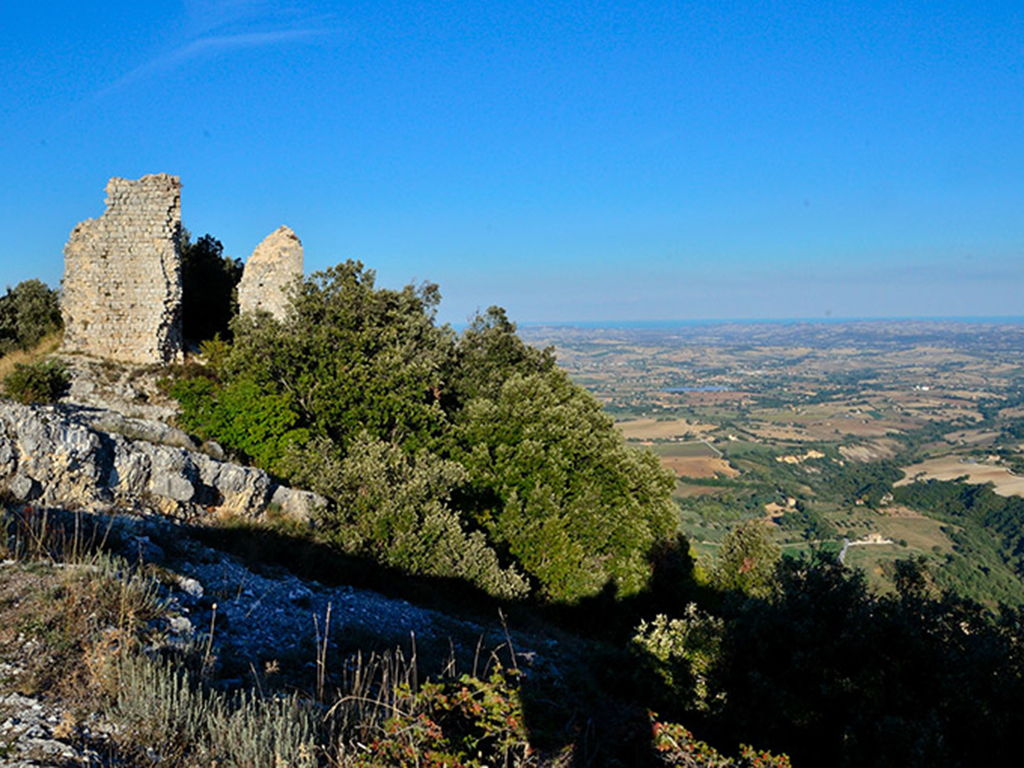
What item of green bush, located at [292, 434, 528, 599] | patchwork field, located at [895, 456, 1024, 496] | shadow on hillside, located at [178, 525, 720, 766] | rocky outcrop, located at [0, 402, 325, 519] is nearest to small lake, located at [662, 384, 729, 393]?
patchwork field, located at [895, 456, 1024, 496]

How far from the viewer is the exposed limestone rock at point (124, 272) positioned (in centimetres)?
1861

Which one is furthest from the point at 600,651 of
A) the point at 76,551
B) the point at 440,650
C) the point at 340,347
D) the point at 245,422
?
the point at 340,347

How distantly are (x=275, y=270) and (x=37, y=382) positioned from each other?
806 cm

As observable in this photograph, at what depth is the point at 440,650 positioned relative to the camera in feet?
29.8

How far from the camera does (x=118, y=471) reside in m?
11.7

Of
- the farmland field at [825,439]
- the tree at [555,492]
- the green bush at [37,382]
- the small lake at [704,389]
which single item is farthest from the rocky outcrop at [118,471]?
the small lake at [704,389]

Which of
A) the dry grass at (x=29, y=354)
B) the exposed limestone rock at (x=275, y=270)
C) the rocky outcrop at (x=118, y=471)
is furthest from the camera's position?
the exposed limestone rock at (x=275, y=270)

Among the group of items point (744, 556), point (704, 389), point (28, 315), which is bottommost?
point (744, 556)

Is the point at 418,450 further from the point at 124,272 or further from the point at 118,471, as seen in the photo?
the point at 124,272

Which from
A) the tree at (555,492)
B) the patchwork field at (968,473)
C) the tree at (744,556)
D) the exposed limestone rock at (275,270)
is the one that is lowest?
the patchwork field at (968,473)

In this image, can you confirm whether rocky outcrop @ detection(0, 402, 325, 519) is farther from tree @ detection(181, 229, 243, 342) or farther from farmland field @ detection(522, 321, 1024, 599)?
farmland field @ detection(522, 321, 1024, 599)

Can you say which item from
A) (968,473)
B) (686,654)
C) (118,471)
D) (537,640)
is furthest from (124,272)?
(968,473)

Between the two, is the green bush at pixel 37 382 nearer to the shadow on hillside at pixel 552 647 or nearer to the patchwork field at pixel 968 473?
the shadow on hillside at pixel 552 647

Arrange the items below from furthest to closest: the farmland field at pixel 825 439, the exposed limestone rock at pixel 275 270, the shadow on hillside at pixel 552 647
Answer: the farmland field at pixel 825 439 < the exposed limestone rock at pixel 275 270 < the shadow on hillside at pixel 552 647
